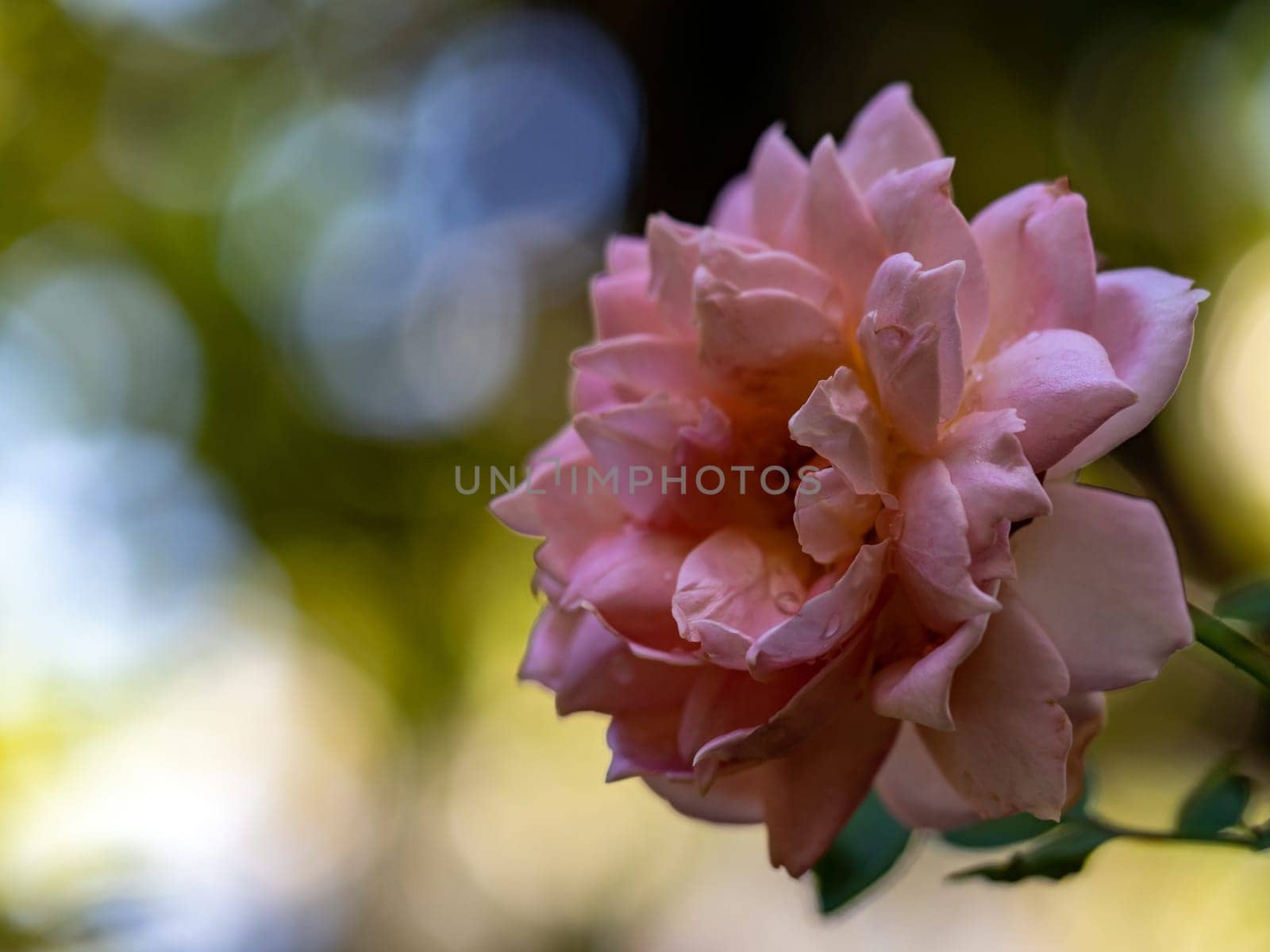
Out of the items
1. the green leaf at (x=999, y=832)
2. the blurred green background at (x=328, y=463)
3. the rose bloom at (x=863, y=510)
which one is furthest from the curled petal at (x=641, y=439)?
the blurred green background at (x=328, y=463)

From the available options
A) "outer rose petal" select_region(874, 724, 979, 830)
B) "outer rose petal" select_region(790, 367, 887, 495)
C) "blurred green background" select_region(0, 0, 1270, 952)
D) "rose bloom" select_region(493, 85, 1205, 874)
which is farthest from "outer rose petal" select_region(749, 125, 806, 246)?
"blurred green background" select_region(0, 0, 1270, 952)

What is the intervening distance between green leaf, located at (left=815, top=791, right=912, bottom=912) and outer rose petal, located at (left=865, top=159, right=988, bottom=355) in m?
0.22

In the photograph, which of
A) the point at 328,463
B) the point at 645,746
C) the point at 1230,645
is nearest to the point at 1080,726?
the point at 1230,645

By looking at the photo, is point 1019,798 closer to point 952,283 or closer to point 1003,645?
point 1003,645

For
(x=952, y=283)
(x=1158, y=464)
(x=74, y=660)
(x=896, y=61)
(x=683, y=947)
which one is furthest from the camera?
(x=683, y=947)

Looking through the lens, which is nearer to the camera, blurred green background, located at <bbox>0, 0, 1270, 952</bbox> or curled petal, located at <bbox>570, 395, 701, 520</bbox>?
curled petal, located at <bbox>570, 395, 701, 520</bbox>

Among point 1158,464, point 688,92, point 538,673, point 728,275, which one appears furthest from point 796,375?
point 688,92

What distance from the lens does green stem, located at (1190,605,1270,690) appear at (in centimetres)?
31

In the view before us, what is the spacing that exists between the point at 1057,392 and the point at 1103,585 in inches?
2.8

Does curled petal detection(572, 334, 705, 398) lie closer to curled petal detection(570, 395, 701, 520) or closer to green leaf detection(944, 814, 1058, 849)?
curled petal detection(570, 395, 701, 520)

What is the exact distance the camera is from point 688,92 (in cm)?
132

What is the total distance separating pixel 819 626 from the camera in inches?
11.6

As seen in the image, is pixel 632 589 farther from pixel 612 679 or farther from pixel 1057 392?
pixel 1057 392

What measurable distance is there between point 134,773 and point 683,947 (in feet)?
3.26
